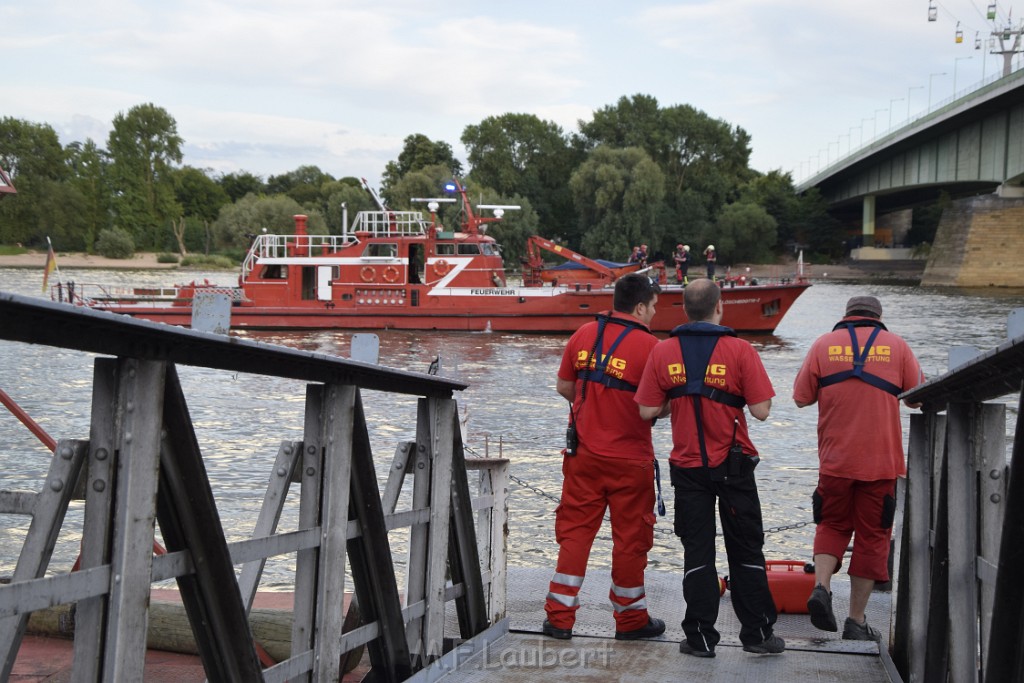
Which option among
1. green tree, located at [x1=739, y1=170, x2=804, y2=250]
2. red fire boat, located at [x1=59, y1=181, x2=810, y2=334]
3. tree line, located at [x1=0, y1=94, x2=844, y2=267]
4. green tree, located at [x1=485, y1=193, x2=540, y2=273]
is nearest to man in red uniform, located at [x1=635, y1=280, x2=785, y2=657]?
red fire boat, located at [x1=59, y1=181, x2=810, y2=334]

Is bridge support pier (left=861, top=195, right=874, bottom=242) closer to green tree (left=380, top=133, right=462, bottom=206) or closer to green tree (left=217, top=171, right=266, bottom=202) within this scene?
green tree (left=380, top=133, right=462, bottom=206)

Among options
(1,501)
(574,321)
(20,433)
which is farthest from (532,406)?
(1,501)

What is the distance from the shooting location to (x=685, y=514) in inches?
191

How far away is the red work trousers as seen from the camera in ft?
16.3

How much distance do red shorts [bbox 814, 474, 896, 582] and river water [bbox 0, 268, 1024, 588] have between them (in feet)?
5.68

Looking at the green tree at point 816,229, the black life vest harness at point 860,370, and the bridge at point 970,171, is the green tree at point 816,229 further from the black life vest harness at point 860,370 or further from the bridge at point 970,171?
the black life vest harness at point 860,370

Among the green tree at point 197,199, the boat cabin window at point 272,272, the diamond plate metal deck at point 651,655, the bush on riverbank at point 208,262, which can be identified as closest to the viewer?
the diamond plate metal deck at point 651,655

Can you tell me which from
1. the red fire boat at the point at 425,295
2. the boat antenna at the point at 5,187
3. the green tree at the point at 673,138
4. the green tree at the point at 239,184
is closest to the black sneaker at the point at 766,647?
the boat antenna at the point at 5,187

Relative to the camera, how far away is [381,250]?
34656mm

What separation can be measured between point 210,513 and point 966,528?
2019 millimetres

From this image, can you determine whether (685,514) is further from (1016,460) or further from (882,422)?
(1016,460)

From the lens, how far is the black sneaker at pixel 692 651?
4699 millimetres

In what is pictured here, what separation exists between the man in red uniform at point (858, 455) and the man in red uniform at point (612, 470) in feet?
2.46

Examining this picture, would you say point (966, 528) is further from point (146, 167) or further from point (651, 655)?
point (146, 167)
